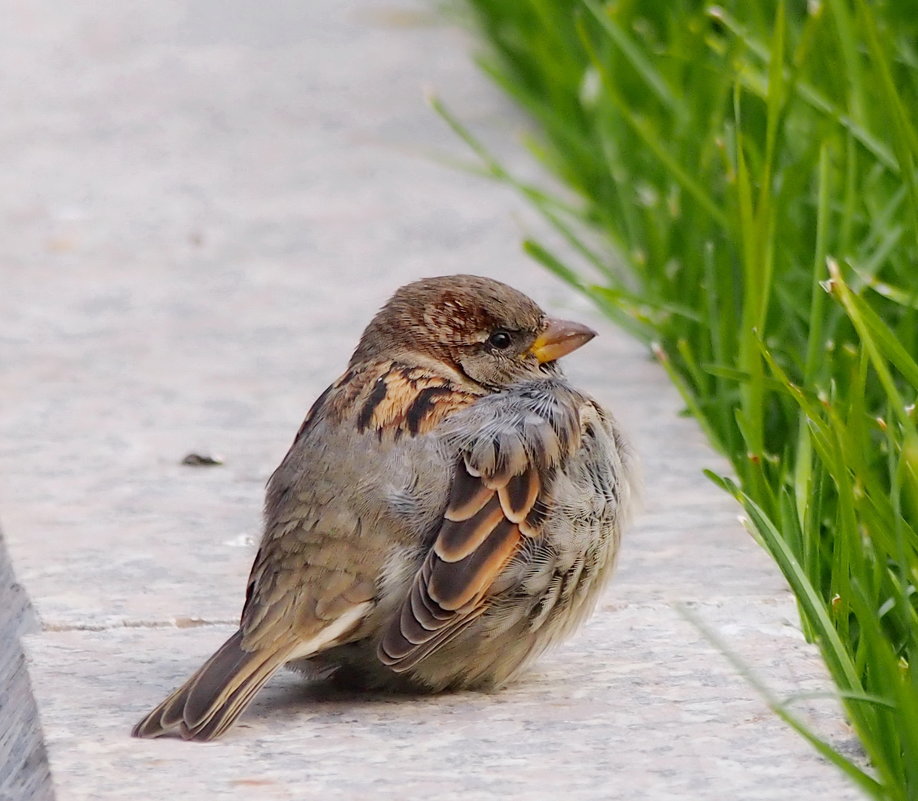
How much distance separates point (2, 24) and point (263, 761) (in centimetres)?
685

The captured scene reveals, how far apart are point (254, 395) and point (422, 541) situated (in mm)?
1931

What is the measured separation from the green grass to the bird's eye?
1.56 feet

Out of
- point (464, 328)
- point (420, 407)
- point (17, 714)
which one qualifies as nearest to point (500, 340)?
point (464, 328)

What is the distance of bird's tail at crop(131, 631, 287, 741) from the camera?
120 inches

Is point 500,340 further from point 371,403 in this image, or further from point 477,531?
point 477,531

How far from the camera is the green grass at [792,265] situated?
2976 millimetres

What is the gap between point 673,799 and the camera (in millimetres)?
2855

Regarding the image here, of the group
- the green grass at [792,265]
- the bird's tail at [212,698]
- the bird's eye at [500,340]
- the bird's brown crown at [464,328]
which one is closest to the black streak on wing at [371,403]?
the bird's brown crown at [464,328]

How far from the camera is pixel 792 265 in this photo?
15.4 feet

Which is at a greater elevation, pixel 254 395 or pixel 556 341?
pixel 556 341

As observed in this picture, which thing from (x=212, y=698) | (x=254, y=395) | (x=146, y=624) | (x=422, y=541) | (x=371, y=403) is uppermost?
(x=371, y=403)

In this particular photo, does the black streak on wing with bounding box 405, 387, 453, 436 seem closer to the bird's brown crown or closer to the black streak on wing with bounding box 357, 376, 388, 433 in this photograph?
the black streak on wing with bounding box 357, 376, 388, 433

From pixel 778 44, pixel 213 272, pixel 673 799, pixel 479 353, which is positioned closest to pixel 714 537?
pixel 479 353

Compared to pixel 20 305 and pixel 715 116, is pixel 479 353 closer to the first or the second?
pixel 715 116
